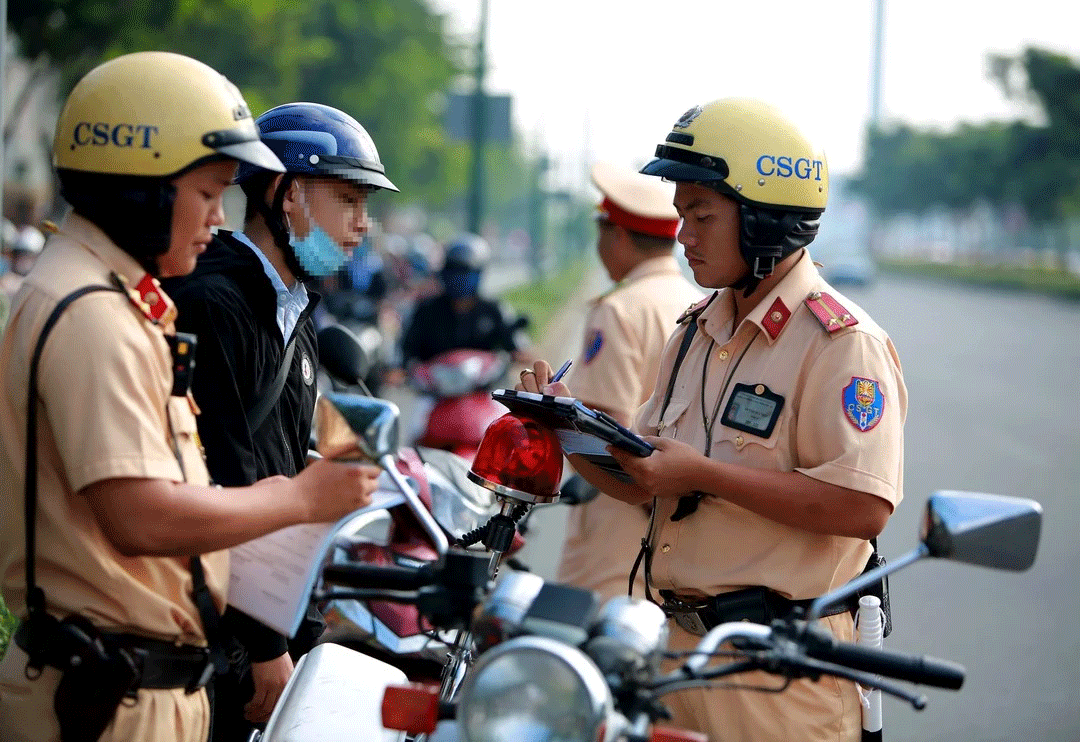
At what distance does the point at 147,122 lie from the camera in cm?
236

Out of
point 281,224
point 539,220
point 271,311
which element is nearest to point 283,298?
point 271,311

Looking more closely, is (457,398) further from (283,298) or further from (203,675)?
(203,675)

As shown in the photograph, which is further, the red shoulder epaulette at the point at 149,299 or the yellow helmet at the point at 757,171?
the yellow helmet at the point at 757,171

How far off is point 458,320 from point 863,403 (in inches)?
264

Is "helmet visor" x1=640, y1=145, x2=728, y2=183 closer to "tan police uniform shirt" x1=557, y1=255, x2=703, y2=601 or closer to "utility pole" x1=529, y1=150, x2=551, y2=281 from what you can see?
"tan police uniform shirt" x1=557, y1=255, x2=703, y2=601

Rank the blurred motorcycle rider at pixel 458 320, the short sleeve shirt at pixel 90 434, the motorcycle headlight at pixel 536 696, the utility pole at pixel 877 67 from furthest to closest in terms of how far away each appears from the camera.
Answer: the utility pole at pixel 877 67
the blurred motorcycle rider at pixel 458 320
the short sleeve shirt at pixel 90 434
the motorcycle headlight at pixel 536 696

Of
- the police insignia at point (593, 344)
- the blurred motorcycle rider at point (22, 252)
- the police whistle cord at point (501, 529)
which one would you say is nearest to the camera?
the police whistle cord at point (501, 529)

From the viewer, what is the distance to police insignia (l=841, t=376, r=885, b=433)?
290cm

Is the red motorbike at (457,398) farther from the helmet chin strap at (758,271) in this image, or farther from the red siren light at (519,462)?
the red siren light at (519,462)

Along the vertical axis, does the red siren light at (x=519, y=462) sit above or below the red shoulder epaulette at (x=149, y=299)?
below

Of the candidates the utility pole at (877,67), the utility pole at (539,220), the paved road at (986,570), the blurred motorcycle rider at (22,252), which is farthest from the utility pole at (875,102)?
the blurred motorcycle rider at (22,252)

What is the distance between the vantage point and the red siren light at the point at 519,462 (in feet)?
9.38

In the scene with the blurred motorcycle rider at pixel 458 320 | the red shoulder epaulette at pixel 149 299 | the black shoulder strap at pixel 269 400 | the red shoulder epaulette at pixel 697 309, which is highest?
the red shoulder epaulette at pixel 149 299

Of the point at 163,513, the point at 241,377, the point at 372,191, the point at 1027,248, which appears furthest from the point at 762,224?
the point at 1027,248
